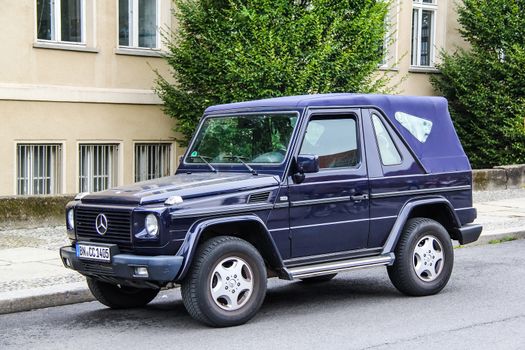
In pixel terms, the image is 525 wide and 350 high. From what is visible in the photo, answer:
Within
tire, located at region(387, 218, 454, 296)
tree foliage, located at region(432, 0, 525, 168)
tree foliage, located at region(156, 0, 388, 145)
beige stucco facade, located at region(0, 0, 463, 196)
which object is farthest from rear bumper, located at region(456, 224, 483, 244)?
tree foliage, located at region(432, 0, 525, 168)

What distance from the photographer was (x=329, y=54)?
17.3 meters

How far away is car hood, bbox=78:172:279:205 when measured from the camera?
8.11 meters

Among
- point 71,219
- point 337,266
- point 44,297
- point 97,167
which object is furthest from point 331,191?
point 97,167

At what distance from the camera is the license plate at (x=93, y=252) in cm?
816

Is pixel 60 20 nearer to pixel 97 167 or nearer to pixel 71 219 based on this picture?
pixel 97 167

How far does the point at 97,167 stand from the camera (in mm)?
18375

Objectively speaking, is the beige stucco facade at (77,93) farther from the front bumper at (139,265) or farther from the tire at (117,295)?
the front bumper at (139,265)

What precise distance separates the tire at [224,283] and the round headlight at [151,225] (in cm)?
41

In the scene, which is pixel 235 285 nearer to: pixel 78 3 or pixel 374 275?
pixel 374 275

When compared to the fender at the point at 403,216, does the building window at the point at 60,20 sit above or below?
above

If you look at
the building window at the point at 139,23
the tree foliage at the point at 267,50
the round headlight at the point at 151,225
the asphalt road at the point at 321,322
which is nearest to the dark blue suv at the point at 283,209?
the round headlight at the point at 151,225

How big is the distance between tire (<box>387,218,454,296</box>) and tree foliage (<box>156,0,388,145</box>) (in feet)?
24.5

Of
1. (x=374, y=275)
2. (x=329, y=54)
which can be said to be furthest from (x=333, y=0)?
(x=374, y=275)

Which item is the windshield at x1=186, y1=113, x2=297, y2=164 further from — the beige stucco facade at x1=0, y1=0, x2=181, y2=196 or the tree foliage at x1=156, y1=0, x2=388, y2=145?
the beige stucco facade at x1=0, y1=0, x2=181, y2=196
